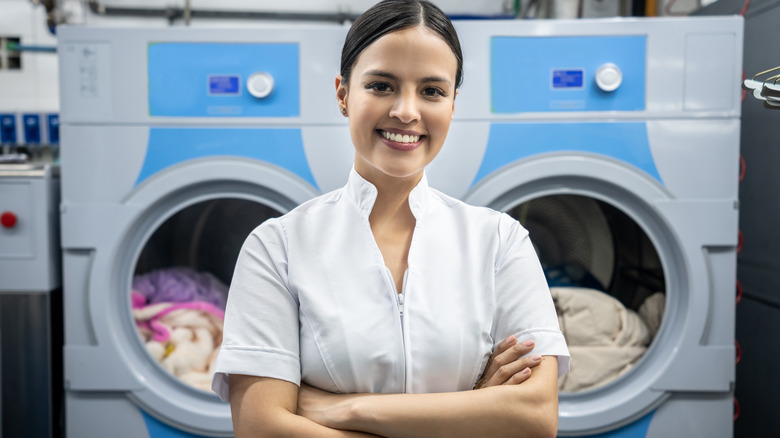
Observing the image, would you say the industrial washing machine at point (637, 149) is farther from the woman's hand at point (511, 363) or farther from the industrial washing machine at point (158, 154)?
the woman's hand at point (511, 363)

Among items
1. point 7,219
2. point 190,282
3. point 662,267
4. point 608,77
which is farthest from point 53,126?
point 662,267

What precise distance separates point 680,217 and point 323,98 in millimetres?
982

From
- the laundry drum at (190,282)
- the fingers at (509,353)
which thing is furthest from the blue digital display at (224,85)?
the fingers at (509,353)

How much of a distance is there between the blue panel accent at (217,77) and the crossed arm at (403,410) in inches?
34.1

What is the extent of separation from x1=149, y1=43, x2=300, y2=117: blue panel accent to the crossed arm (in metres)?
0.87

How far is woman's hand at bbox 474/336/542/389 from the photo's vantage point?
2.74ft

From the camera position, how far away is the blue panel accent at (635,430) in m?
1.53

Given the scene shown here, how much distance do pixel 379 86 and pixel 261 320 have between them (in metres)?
0.38

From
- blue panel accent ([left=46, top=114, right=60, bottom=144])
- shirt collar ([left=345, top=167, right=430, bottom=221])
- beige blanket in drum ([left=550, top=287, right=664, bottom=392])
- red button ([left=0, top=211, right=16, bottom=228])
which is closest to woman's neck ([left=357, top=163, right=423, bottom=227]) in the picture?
shirt collar ([left=345, top=167, right=430, bottom=221])

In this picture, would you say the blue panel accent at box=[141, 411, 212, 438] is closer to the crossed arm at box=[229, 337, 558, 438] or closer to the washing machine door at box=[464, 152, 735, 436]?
the crossed arm at box=[229, 337, 558, 438]

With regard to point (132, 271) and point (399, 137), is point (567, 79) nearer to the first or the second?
point (399, 137)

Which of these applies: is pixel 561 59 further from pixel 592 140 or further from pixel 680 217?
pixel 680 217

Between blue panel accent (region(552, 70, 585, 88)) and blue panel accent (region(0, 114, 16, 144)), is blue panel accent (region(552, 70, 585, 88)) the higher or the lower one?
the higher one

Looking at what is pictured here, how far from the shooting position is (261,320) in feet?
2.70
